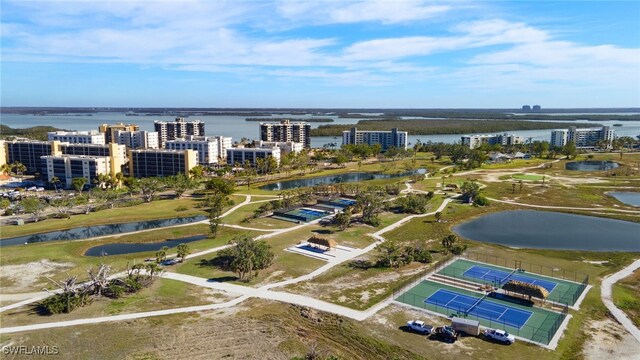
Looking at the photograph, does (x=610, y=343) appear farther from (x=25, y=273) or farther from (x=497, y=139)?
(x=497, y=139)

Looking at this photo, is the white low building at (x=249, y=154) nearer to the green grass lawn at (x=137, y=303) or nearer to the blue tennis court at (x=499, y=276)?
the green grass lawn at (x=137, y=303)

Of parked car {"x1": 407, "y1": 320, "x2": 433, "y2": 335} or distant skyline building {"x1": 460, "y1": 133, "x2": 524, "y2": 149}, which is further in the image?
distant skyline building {"x1": 460, "y1": 133, "x2": 524, "y2": 149}

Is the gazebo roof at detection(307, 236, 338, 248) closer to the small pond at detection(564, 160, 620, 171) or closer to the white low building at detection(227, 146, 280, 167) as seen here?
the white low building at detection(227, 146, 280, 167)

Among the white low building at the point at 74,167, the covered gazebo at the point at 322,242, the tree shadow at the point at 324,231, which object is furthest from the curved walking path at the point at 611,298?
the white low building at the point at 74,167

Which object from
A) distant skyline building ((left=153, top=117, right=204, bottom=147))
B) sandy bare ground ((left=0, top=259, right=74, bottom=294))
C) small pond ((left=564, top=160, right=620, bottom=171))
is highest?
distant skyline building ((left=153, top=117, right=204, bottom=147))

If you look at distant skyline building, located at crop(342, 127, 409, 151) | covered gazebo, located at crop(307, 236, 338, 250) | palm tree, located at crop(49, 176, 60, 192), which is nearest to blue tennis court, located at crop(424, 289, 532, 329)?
covered gazebo, located at crop(307, 236, 338, 250)

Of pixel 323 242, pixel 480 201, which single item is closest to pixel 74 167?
pixel 323 242
